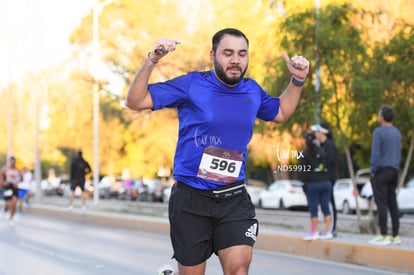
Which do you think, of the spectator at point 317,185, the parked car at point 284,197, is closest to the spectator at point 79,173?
the parked car at point 284,197

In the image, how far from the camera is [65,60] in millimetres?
38938

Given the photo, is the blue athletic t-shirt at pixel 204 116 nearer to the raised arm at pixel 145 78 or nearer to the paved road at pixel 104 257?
the raised arm at pixel 145 78

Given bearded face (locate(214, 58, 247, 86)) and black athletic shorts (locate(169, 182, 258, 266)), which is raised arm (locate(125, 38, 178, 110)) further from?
black athletic shorts (locate(169, 182, 258, 266))

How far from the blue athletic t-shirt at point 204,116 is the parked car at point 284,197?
2776 cm

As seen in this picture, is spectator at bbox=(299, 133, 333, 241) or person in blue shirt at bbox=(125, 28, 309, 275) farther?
spectator at bbox=(299, 133, 333, 241)

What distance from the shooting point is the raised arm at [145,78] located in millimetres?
A: 4805

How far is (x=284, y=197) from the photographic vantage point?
33.8 m

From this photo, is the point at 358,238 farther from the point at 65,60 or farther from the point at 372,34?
the point at 65,60

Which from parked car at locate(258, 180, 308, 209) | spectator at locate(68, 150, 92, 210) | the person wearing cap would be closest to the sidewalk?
the person wearing cap

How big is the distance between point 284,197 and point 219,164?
2901 cm

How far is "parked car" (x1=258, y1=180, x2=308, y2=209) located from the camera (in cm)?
3338

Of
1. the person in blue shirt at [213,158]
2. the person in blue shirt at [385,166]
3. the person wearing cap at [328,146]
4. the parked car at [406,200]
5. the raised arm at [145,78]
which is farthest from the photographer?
the parked car at [406,200]

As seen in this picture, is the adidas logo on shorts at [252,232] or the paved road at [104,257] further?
the paved road at [104,257]

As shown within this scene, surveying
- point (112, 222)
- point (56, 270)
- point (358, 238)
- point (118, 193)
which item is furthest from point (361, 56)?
point (118, 193)
